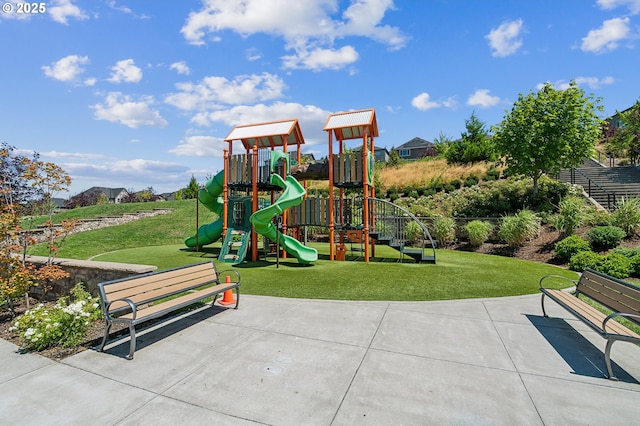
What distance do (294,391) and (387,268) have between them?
7.80 metres

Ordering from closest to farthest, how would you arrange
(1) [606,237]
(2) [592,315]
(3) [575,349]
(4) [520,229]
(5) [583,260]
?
(2) [592,315], (3) [575,349], (5) [583,260], (1) [606,237], (4) [520,229]

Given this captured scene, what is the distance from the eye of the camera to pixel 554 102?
1884 centimetres

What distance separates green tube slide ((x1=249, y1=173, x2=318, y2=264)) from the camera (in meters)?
11.2

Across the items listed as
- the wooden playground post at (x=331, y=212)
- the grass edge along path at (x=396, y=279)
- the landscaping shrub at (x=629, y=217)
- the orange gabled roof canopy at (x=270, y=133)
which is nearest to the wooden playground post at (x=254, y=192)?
the orange gabled roof canopy at (x=270, y=133)

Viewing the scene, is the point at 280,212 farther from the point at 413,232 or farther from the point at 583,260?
the point at 583,260

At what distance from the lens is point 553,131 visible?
60.5ft

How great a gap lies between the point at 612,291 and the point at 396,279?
4.89 meters

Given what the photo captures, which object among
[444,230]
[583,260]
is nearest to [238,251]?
[444,230]

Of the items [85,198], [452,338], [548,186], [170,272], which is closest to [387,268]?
[452,338]

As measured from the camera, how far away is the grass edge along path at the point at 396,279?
773 cm

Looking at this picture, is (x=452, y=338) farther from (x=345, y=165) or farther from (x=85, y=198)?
(x=85, y=198)

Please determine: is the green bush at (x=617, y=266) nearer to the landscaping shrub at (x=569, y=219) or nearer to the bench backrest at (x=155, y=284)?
the landscaping shrub at (x=569, y=219)

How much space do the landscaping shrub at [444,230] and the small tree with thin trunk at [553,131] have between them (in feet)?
19.1

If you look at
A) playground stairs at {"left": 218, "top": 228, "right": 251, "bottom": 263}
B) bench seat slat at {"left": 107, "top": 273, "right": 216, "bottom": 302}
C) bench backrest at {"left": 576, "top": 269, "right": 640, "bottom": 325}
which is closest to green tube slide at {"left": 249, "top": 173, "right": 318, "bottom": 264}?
playground stairs at {"left": 218, "top": 228, "right": 251, "bottom": 263}
